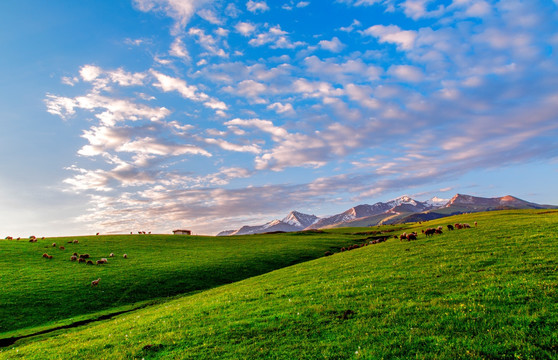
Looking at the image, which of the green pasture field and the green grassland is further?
the green pasture field

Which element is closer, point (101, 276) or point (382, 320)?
point (382, 320)

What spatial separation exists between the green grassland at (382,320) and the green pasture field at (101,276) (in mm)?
9463

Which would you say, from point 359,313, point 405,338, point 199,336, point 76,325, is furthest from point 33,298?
point 405,338

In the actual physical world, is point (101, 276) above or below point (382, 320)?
above

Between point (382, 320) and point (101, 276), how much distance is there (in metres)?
45.2

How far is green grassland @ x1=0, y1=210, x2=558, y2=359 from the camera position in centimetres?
1020

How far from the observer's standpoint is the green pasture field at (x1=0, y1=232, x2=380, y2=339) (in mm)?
31656

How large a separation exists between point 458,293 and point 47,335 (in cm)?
3262

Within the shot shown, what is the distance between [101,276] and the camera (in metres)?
43.1

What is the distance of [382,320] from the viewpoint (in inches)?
516

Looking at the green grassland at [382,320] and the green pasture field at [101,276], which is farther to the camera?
the green pasture field at [101,276]

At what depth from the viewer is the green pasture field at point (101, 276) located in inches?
1246

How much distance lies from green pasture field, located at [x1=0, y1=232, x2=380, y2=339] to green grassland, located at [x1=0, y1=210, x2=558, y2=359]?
9463 millimetres

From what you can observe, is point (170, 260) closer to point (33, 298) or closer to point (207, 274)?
point (207, 274)
